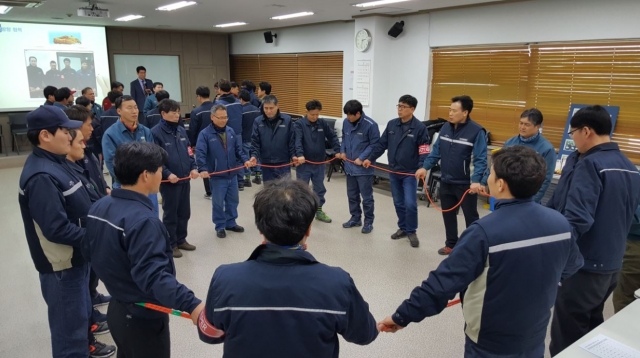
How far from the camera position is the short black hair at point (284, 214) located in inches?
51.4

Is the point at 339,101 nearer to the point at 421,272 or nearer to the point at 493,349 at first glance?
the point at 421,272

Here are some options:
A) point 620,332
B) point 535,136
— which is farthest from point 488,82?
point 620,332

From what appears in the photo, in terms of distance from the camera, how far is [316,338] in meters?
1.27

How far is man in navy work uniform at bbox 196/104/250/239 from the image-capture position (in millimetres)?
4758

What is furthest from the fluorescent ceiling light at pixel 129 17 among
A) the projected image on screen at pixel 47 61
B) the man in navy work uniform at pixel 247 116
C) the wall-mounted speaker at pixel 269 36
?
the man in navy work uniform at pixel 247 116

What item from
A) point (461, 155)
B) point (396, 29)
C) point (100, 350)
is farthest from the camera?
point (396, 29)

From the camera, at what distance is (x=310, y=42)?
9.95 meters

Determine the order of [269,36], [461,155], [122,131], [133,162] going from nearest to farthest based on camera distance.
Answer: [133,162], [122,131], [461,155], [269,36]

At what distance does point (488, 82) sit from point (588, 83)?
1471mm

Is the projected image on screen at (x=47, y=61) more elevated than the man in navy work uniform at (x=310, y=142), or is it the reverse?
the projected image on screen at (x=47, y=61)

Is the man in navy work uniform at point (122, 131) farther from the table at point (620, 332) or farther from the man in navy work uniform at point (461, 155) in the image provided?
the table at point (620, 332)

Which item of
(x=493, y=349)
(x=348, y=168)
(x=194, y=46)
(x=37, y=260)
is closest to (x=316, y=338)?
(x=493, y=349)

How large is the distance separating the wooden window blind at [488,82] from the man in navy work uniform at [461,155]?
280 centimetres

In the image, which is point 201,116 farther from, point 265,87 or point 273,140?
point 265,87
